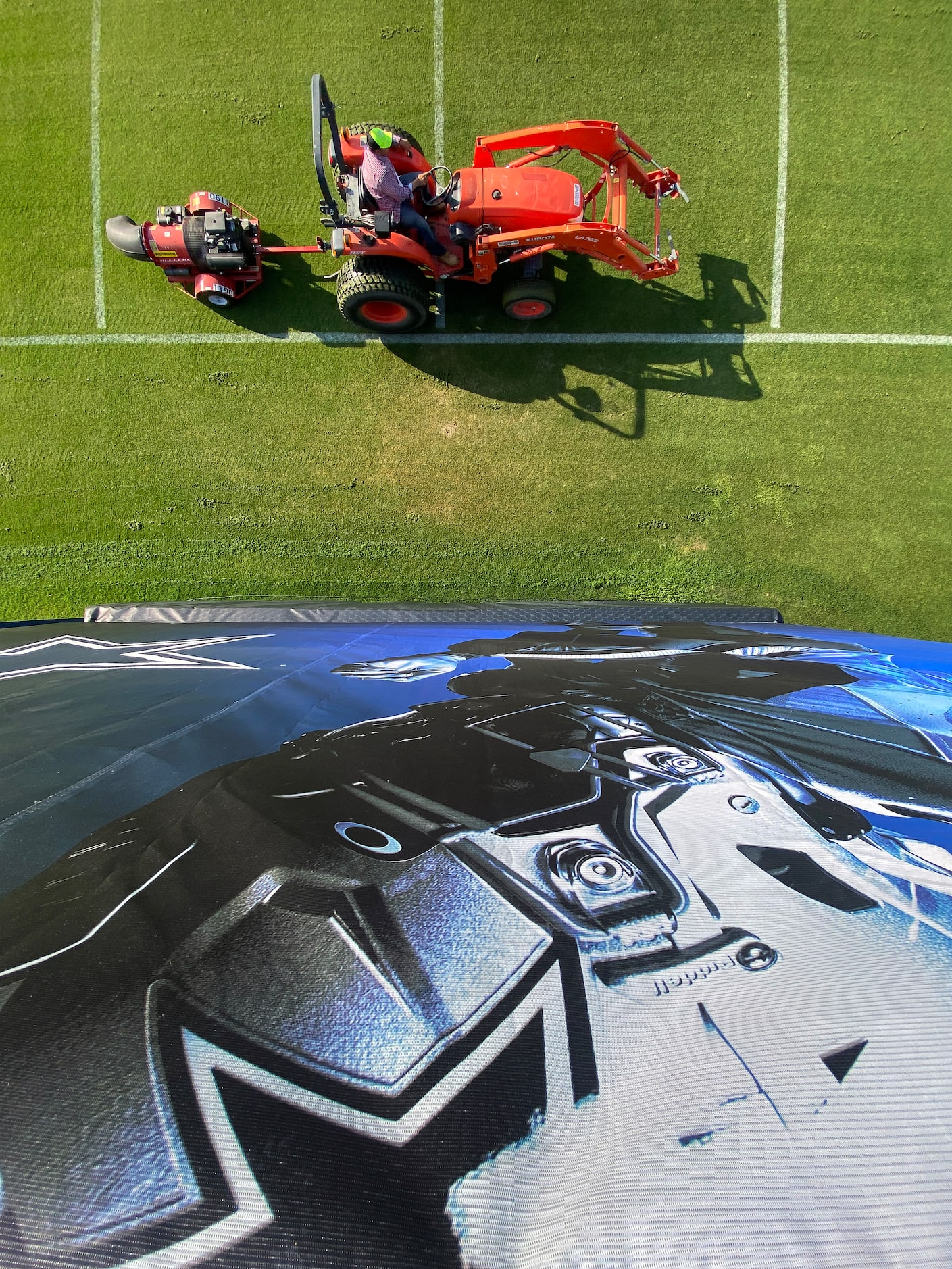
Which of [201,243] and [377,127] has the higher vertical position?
[377,127]

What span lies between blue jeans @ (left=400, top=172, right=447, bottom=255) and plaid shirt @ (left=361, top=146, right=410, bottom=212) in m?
Result: 0.11

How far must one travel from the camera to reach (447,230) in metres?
4.94

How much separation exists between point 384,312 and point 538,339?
4.59 ft

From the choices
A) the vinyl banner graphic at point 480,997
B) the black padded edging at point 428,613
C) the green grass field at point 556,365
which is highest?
the green grass field at point 556,365

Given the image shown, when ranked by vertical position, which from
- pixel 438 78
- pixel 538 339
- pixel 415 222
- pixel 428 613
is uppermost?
pixel 438 78

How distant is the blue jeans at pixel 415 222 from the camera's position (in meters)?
4.66

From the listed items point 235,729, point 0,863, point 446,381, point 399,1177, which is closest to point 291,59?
point 446,381

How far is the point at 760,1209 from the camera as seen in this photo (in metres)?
1.08

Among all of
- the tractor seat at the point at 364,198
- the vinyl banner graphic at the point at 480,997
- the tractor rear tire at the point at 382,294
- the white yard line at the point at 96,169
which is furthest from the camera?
the white yard line at the point at 96,169

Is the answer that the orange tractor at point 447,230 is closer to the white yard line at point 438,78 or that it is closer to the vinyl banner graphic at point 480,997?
the white yard line at point 438,78

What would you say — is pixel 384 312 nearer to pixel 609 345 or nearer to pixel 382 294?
pixel 382 294

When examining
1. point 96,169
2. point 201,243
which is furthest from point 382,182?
point 96,169

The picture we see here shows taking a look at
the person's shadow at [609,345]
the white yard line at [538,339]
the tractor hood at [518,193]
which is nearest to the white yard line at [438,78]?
the tractor hood at [518,193]

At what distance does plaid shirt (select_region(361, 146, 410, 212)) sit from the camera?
171 inches
